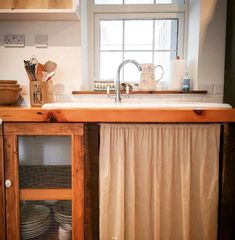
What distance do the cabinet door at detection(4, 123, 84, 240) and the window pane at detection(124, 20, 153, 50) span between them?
1.01m

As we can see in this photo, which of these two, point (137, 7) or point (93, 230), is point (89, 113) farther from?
point (137, 7)

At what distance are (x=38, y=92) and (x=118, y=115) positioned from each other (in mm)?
633

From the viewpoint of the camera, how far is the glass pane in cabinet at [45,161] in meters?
1.12

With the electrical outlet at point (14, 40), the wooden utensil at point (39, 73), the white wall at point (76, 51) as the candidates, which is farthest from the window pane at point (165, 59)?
the electrical outlet at point (14, 40)

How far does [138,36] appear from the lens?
1813 millimetres

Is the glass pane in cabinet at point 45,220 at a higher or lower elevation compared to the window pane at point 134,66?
lower

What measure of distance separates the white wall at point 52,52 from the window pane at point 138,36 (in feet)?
1.39

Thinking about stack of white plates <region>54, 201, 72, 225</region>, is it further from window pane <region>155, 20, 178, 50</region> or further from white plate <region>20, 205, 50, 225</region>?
window pane <region>155, 20, 178, 50</region>

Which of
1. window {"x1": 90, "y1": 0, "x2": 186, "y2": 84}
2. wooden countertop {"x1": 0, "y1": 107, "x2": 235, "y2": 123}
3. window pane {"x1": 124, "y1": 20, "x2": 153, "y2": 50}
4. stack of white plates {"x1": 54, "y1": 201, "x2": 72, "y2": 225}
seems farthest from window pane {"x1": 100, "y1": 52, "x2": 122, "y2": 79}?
stack of white plates {"x1": 54, "y1": 201, "x2": 72, "y2": 225}

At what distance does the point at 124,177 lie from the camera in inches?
43.1

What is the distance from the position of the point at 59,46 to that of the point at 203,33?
0.98m

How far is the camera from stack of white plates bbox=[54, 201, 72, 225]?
113 cm

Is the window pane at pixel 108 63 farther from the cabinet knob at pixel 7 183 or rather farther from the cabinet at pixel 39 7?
the cabinet knob at pixel 7 183

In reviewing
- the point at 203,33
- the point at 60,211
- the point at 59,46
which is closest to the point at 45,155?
the point at 60,211
